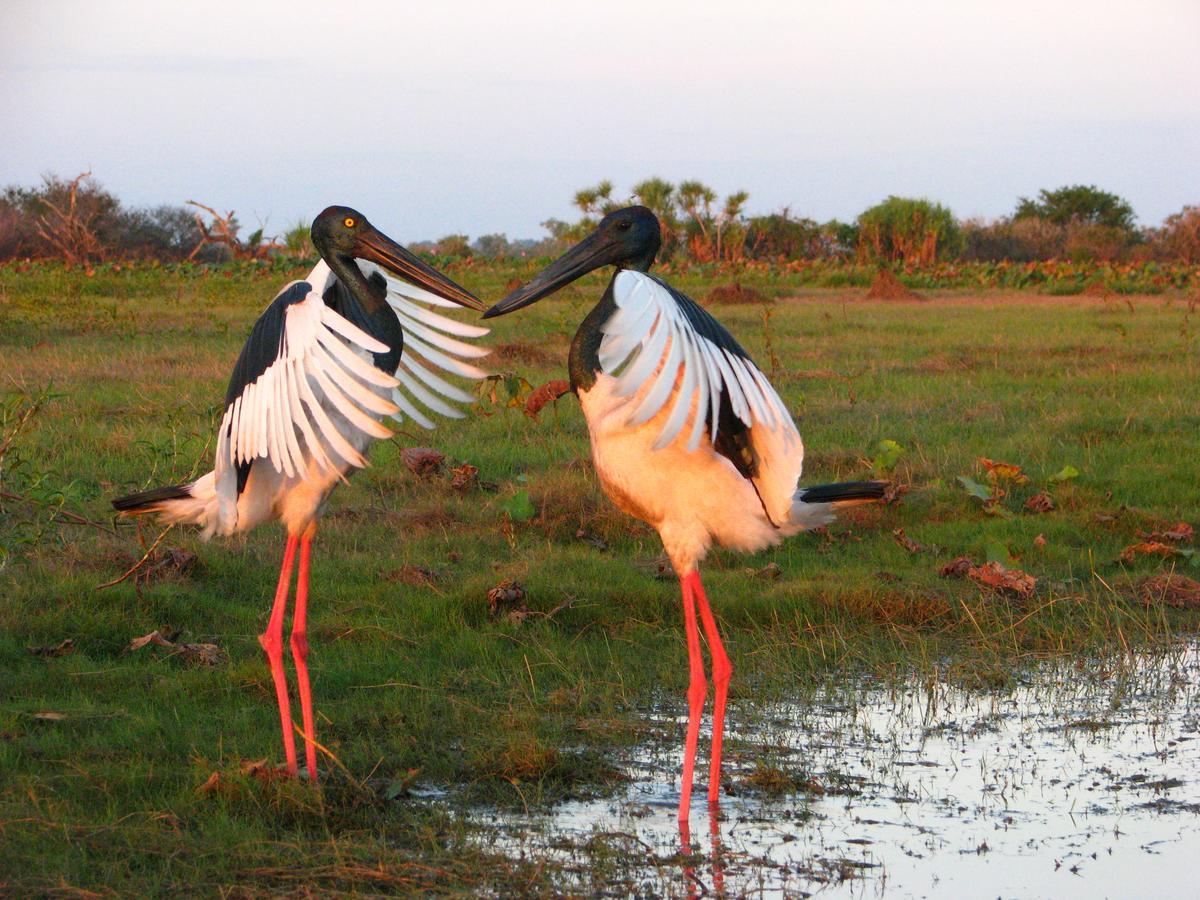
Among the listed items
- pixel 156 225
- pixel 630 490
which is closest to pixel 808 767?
pixel 630 490

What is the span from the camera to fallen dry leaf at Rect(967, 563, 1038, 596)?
5148 millimetres

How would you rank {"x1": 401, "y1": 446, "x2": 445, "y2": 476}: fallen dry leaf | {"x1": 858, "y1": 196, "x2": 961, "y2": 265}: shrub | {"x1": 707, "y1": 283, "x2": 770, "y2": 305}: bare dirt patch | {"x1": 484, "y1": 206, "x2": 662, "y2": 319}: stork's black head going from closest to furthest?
{"x1": 484, "y1": 206, "x2": 662, "y2": 319}: stork's black head, {"x1": 401, "y1": 446, "x2": 445, "y2": 476}: fallen dry leaf, {"x1": 707, "y1": 283, "x2": 770, "y2": 305}: bare dirt patch, {"x1": 858, "y1": 196, "x2": 961, "y2": 265}: shrub

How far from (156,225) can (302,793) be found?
92.1 feet

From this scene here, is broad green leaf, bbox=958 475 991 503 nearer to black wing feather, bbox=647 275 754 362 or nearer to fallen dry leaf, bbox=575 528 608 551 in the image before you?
fallen dry leaf, bbox=575 528 608 551

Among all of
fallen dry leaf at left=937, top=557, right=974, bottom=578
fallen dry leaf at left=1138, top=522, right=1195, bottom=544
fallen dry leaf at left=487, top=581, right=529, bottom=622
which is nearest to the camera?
fallen dry leaf at left=487, top=581, right=529, bottom=622

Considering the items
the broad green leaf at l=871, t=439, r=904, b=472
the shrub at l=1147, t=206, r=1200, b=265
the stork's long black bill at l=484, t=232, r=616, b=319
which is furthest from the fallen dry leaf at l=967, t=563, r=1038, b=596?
the shrub at l=1147, t=206, r=1200, b=265

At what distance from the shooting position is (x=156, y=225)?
29.5 meters

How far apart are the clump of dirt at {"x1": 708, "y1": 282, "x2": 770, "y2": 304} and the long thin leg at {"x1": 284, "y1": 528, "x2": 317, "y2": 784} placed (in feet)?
39.2

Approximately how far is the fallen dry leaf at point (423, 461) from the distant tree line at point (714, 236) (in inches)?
699

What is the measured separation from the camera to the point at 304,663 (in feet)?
12.7

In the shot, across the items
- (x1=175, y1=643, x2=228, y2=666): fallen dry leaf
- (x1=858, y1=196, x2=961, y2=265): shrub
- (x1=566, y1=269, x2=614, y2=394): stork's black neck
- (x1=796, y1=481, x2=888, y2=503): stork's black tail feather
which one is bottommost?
(x1=175, y1=643, x2=228, y2=666): fallen dry leaf

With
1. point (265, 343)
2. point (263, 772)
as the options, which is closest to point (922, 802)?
point (263, 772)

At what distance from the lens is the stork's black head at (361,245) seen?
405 centimetres

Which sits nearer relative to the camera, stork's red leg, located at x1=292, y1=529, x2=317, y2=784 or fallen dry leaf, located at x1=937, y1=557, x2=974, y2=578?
stork's red leg, located at x1=292, y1=529, x2=317, y2=784
